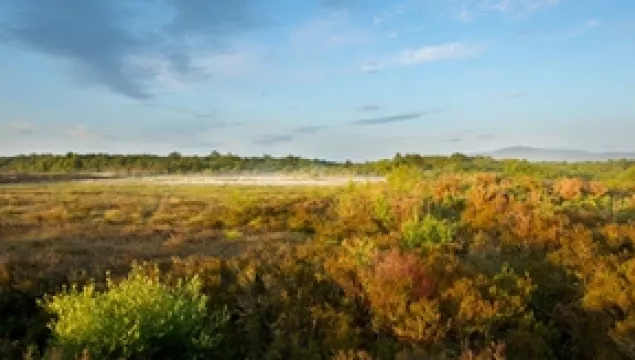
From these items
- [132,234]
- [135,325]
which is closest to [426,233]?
[135,325]

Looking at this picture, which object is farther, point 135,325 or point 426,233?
point 426,233

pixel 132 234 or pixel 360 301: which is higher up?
pixel 360 301

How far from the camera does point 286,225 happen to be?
838 inches

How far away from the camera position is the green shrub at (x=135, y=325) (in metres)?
7.03

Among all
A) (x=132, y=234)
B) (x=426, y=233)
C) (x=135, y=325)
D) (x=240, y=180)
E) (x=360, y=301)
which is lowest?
(x=132, y=234)

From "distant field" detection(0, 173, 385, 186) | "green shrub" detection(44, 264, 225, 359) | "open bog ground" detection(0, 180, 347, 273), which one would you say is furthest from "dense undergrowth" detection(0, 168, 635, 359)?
"distant field" detection(0, 173, 385, 186)

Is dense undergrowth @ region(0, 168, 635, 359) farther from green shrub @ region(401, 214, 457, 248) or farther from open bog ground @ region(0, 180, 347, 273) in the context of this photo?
open bog ground @ region(0, 180, 347, 273)

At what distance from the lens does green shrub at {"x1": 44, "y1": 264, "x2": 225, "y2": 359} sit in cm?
703

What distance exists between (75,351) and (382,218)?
37.5 feet

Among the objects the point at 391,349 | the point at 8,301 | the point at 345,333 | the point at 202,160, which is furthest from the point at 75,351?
the point at 202,160

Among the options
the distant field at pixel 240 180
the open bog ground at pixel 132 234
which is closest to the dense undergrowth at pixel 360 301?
the open bog ground at pixel 132 234

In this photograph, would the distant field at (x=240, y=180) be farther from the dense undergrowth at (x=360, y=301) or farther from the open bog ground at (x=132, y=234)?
the dense undergrowth at (x=360, y=301)

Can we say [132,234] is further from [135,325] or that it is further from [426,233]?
[135,325]

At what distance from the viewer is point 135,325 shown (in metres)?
6.81
